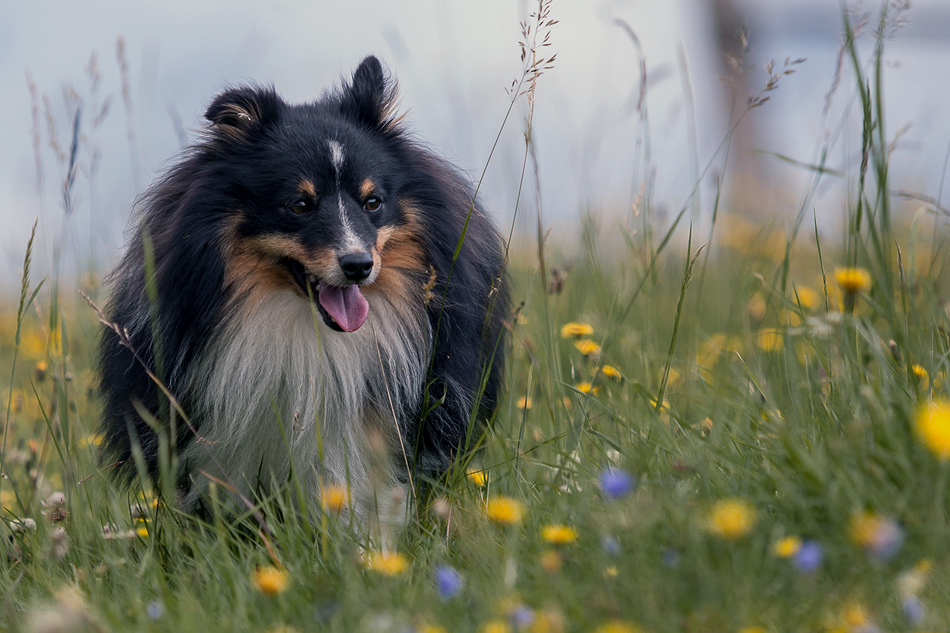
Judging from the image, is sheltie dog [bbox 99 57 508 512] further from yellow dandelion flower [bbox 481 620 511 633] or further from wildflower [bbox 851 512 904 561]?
wildflower [bbox 851 512 904 561]

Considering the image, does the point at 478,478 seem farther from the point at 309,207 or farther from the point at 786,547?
the point at 786,547

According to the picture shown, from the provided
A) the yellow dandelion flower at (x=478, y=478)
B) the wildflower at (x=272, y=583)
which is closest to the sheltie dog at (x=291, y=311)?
the yellow dandelion flower at (x=478, y=478)

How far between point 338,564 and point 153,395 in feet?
3.98

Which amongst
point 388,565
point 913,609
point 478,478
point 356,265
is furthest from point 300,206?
point 913,609

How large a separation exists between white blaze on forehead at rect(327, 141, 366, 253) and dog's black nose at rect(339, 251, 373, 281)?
3cm

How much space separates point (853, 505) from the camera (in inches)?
70.4

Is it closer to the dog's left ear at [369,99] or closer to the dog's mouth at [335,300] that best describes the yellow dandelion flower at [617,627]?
the dog's mouth at [335,300]

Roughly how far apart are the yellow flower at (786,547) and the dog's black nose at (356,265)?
1.67 m

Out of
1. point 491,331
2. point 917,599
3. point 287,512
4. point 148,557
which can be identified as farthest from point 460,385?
point 917,599

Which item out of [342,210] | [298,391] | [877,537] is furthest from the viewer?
[298,391]

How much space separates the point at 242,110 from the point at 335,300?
0.83m

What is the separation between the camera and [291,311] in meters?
3.16

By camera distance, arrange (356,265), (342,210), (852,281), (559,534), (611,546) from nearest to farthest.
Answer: (611,546), (559,534), (852,281), (356,265), (342,210)

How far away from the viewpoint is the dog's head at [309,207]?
2.92m
